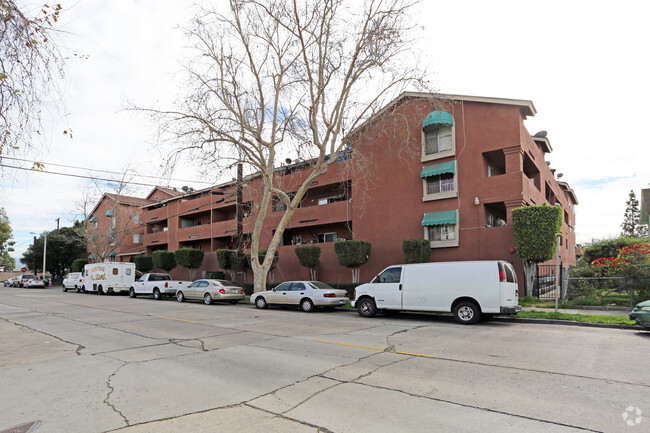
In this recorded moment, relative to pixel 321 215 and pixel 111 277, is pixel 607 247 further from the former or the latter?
pixel 111 277

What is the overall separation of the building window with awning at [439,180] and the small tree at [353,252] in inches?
168

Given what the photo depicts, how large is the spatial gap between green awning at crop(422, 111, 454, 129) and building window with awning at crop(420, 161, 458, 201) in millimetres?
2119

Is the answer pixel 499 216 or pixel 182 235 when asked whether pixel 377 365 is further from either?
pixel 182 235

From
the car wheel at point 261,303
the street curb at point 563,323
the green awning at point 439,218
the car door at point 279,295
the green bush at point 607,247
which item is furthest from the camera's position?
the green bush at point 607,247

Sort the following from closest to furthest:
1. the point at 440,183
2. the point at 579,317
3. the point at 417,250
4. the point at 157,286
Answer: the point at 579,317 < the point at 417,250 < the point at 440,183 < the point at 157,286

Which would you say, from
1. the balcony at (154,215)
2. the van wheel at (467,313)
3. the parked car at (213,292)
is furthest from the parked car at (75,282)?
the van wheel at (467,313)

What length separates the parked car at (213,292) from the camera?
859 inches

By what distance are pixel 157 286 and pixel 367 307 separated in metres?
17.5

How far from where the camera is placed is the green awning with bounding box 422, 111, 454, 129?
68.3ft

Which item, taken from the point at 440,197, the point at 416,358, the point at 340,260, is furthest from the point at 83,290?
the point at 416,358

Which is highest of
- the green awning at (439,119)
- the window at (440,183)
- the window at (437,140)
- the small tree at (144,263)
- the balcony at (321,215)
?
Result: the green awning at (439,119)

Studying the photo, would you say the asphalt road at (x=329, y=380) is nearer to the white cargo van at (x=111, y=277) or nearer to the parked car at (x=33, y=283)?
the white cargo van at (x=111, y=277)

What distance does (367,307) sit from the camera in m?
14.7

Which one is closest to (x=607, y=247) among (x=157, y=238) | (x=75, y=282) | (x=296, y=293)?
(x=296, y=293)
